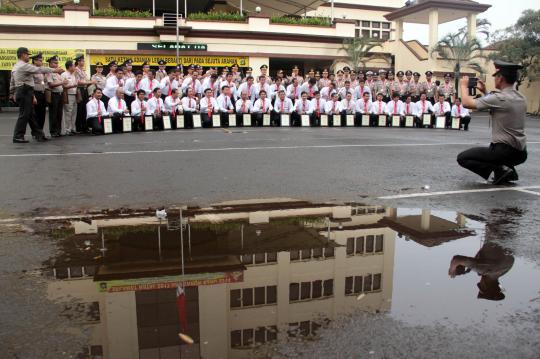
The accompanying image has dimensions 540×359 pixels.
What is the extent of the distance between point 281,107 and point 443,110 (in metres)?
5.86

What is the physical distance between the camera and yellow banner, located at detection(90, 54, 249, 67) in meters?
31.4

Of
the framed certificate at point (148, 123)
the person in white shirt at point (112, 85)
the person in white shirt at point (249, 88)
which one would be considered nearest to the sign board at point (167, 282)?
the framed certificate at point (148, 123)

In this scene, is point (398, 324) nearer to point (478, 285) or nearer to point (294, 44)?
point (478, 285)

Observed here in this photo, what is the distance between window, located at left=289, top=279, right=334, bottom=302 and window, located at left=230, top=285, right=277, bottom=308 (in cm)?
12

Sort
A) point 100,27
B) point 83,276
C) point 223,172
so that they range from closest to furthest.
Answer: point 83,276 < point 223,172 < point 100,27

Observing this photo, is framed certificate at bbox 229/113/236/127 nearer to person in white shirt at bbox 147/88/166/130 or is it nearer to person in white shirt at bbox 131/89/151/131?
person in white shirt at bbox 147/88/166/130

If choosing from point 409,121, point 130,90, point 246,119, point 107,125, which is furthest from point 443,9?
point 107,125

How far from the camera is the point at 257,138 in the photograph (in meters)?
13.5

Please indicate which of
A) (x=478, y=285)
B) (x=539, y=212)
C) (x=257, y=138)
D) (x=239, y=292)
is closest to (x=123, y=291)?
(x=239, y=292)

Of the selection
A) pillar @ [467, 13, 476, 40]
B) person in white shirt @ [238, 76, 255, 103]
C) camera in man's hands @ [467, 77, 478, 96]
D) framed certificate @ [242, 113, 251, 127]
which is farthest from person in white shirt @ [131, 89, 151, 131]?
pillar @ [467, 13, 476, 40]

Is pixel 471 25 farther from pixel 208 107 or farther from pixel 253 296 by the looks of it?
pixel 253 296

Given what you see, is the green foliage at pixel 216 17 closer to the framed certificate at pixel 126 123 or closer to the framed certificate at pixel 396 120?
the framed certificate at pixel 396 120

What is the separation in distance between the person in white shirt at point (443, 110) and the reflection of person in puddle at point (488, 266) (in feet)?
52.1

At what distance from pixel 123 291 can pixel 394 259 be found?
6.45 feet
